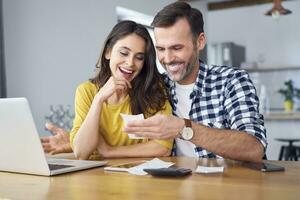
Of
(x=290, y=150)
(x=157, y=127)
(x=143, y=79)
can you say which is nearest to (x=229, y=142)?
(x=157, y=127)

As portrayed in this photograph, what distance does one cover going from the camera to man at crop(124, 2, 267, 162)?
66.5 inches

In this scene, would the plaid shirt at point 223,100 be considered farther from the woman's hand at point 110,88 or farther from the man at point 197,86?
the woman's hand at point 110,88

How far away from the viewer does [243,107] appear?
1.70 metres

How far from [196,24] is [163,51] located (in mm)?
221

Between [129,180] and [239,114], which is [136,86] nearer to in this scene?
[239,114]

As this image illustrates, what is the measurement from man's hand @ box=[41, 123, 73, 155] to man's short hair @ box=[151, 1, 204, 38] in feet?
2.21

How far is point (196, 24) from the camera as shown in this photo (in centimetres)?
196

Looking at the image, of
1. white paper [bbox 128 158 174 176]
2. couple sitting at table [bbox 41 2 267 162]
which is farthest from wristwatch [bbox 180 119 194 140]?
couple sitting at table [bbox 41 2 267 162]

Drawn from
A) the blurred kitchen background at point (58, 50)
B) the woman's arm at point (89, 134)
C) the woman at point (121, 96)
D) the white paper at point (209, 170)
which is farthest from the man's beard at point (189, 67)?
the blurred kitchen background at point (58, 50)

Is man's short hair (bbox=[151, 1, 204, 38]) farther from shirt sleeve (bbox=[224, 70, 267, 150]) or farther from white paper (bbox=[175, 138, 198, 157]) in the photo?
white paper (bbox=[175, 138, 198, 157])

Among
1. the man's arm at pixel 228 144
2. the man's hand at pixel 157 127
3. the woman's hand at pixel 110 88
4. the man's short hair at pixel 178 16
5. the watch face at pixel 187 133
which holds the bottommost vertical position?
the man's arm at pixel 228 144

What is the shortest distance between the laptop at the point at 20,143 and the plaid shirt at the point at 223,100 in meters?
0.69

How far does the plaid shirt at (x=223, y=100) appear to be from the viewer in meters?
1.69

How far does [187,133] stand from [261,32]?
5852 millimetres
